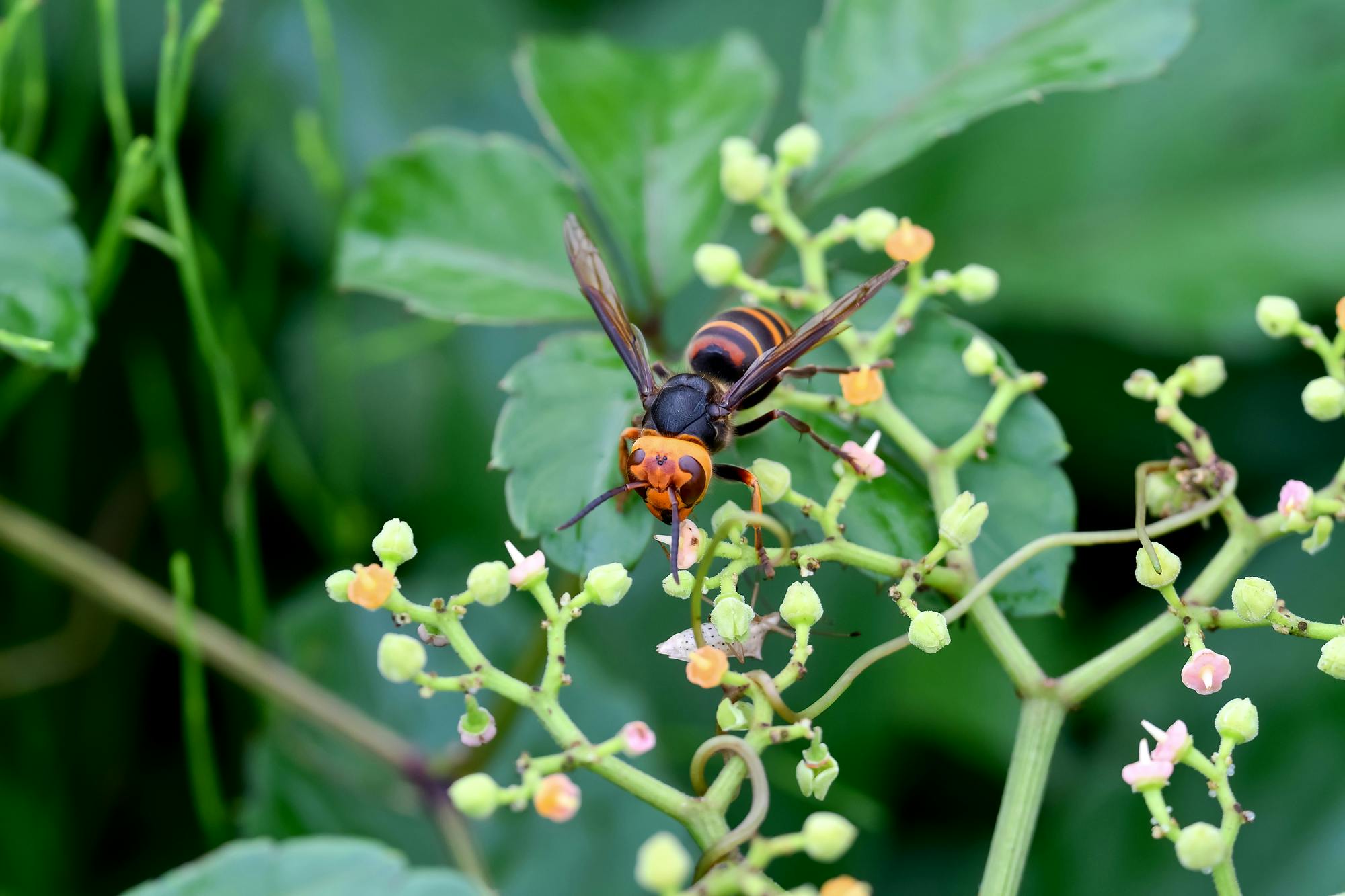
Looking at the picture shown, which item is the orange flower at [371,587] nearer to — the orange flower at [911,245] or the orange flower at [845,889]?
the orange flower at [845,889]

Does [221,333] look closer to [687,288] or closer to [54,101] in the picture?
[54,101]

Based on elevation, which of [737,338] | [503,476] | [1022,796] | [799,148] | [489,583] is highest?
[799,148]

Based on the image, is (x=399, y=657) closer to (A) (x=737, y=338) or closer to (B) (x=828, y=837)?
(B) (x=828, y=837)

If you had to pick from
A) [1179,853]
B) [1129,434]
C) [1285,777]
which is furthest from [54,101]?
[1285,777]

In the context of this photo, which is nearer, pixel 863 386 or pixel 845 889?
pixel 845 889

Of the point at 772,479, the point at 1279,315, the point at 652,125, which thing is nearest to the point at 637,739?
the point at 772,479

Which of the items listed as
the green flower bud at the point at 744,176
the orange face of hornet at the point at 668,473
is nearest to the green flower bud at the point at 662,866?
the orange face of hornet at the point at 668,473
